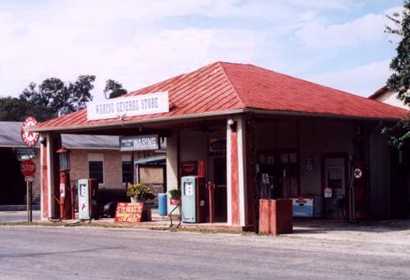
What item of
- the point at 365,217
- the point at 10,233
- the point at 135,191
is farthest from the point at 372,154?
the point at 10,233

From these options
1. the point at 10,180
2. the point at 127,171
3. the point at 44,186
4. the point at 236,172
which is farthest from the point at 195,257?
the point at 127,171

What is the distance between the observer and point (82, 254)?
52.4 feet

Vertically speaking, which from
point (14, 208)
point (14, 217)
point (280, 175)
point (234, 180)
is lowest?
point (14, 217)

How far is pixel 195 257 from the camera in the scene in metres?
15.1

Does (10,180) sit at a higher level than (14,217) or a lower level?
higher

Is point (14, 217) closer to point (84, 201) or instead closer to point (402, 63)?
point (84, 201)

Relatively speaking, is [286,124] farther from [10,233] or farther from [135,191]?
[10,233]

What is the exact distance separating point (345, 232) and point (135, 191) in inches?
Result: 316

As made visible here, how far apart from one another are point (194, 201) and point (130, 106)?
372cm

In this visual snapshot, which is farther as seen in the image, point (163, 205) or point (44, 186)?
point (163, 205)

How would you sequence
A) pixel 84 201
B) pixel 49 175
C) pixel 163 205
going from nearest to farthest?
pixel 84 201, pixel 49 175, pixel 163 205

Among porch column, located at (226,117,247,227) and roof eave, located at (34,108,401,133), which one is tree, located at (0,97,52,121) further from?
porch column, located at (226,117,247,227)

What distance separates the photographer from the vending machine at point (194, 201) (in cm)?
2464

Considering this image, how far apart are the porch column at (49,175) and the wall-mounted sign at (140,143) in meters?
3.90
